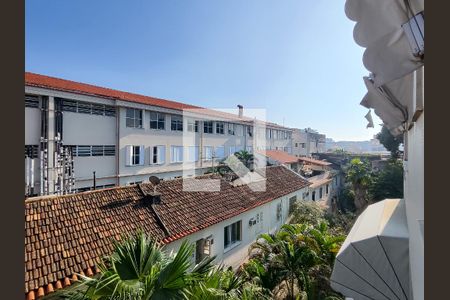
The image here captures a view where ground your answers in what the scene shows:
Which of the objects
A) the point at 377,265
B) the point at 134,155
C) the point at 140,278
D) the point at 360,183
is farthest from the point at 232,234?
the point at 360,183

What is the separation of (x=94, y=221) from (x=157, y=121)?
2039 cm

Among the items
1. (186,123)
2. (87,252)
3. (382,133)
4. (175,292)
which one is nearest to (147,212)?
(87,252)

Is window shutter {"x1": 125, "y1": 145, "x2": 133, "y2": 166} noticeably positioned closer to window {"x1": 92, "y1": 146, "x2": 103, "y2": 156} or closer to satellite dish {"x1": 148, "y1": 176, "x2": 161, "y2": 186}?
window {"x1": 92, "y1": 146, "x2": 103, "y2": 156}

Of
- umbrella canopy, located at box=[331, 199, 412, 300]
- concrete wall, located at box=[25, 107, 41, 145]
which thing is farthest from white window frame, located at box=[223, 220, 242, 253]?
concrete wall, located at box=[25, 107, 41, 145]

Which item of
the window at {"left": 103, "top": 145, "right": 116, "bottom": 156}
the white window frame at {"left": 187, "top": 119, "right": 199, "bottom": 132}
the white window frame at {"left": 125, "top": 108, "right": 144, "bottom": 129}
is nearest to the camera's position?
the window at {"left": 103, "top": 145, "right": 116, "bottom": 156}

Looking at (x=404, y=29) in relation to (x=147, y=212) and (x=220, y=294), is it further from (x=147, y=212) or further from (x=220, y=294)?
(x=147, y=212)

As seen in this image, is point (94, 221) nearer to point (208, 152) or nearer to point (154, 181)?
point (154, 181)

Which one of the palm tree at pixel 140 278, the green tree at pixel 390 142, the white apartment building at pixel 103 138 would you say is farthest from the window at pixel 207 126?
the palm tree at pixel 140 278

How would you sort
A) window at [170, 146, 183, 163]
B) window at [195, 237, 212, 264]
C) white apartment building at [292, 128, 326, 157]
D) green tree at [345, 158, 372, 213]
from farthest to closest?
white apartment building at [292, 128, 326, 157] < window at [170, 146, 183, 163] < green tree at [345, 158, 372, 213] < window at [195, 237, 212, 264]

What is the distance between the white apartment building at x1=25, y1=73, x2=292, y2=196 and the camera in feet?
63.1

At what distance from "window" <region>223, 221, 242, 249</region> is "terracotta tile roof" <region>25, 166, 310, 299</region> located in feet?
3.16

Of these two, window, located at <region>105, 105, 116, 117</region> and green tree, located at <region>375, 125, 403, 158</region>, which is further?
green tree, located at <region>375, 125, 403, 158</region>

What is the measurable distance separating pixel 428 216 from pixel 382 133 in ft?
128

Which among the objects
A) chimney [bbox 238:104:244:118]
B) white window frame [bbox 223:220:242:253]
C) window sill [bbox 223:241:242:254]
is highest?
chimney [bbox 238:104:244:118]
